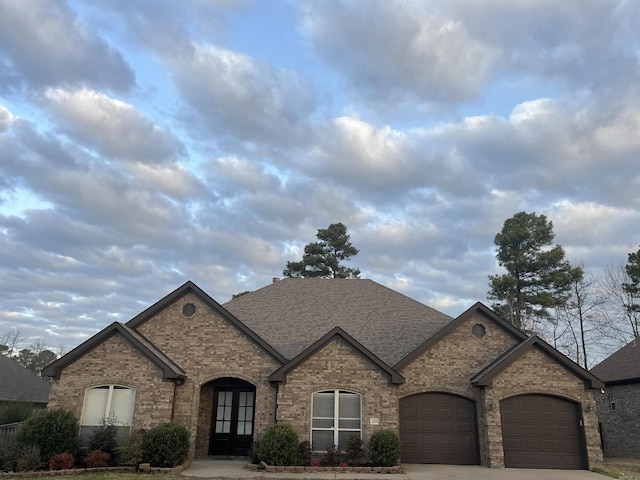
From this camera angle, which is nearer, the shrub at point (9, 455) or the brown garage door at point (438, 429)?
the shrub at point (9, 455)

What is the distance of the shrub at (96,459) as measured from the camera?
1398 cm

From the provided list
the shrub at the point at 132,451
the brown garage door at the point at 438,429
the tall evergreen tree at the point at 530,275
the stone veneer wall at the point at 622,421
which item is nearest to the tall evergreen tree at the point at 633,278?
the tall evergreen tree at the point at 530,275

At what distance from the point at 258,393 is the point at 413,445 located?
232 inches

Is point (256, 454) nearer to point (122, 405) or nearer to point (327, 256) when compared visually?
point (122, 405)

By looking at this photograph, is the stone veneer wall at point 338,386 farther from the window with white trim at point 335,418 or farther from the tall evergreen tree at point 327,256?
the tall evergreen tree at point 327,256

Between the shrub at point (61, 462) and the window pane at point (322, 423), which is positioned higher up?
the window pane at point (322, 423)

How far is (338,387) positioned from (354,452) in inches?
86.4

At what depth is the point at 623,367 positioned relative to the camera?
24.3 metres

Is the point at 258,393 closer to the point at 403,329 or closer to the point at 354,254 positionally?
the point at 403,329

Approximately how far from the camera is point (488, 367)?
17734 mm

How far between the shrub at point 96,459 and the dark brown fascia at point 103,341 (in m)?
2.83

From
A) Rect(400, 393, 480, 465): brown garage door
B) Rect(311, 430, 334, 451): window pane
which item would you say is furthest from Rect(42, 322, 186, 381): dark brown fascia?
Rect(400, 393, 480, 465): brown garage door

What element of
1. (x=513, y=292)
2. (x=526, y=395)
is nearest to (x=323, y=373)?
(x=526, y=395)

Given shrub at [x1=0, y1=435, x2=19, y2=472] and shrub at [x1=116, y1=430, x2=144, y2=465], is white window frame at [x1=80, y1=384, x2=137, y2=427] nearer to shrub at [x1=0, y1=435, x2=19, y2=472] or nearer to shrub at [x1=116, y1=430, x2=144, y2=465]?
shrub at [x1=116, y1=430, x2=144, y2=465]
